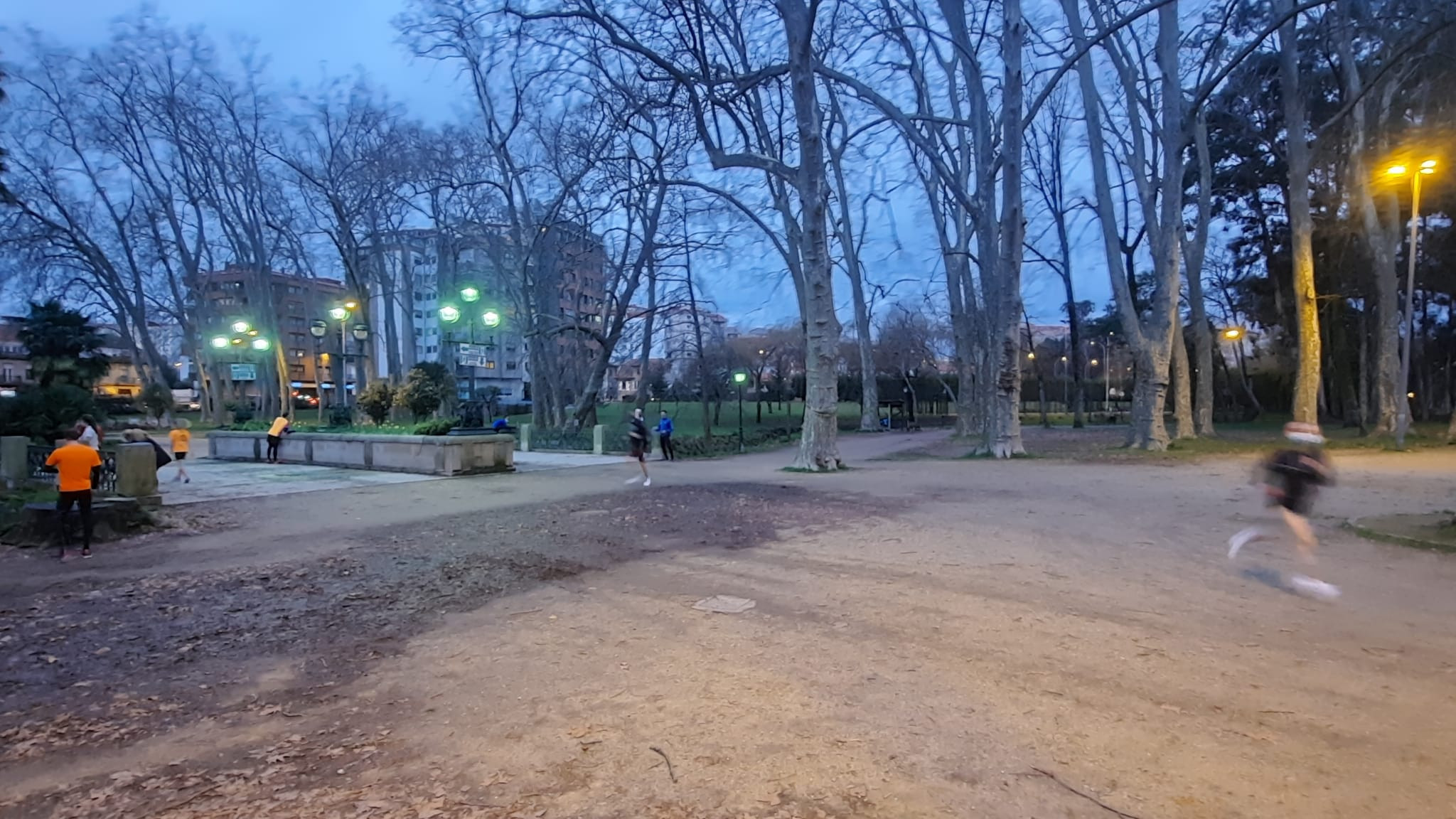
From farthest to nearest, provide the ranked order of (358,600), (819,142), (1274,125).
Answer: (1274,125), (819,142), (358,600)

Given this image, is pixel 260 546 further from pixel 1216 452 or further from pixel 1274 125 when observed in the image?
pixel 1274 125

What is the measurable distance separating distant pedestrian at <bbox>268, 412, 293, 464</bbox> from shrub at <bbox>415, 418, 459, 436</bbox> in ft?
15.9

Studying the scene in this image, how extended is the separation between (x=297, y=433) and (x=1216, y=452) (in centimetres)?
2686

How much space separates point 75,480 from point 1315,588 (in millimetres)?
13603

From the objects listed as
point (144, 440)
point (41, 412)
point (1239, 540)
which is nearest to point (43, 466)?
point (144, 440)

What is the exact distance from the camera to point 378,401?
25781mm

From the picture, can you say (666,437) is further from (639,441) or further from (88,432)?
(88,432)

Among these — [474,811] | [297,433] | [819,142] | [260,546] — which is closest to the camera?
[474,811]

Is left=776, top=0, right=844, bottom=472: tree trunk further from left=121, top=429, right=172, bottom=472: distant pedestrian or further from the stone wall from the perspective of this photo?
left=121, top=429, right=172, bottom=472: distant pedestrian

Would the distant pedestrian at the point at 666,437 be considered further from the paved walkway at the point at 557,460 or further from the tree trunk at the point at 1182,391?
the tree trunk at the point at 1182,391

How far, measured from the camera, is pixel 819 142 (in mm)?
18203

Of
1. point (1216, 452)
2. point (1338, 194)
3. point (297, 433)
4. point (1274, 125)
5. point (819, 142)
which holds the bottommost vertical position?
point (1216, 452)

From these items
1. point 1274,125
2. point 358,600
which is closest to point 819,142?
point 358,600

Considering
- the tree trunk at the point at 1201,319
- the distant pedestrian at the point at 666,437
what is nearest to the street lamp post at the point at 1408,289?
the tree trunk at the point at 1201,319
